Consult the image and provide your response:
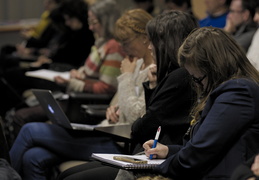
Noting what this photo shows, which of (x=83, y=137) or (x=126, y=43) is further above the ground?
(x=126, y=43)

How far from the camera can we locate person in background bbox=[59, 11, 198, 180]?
2428mm

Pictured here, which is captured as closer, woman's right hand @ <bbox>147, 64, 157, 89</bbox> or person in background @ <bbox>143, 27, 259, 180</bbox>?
person in background @ <bbox>143, 27, 259, 180</bbox>

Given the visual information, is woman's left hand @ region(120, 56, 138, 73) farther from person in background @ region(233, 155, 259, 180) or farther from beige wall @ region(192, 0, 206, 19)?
beige wall @ region(192, 0, 206, 19)

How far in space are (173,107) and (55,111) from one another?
3.04 feet

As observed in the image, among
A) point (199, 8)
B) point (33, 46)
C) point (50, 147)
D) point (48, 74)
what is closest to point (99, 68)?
point (48, 74)

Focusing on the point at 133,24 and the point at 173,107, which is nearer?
the point at 173,107

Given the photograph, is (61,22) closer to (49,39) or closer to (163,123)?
(49,39)

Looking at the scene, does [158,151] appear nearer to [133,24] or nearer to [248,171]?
[248,171]

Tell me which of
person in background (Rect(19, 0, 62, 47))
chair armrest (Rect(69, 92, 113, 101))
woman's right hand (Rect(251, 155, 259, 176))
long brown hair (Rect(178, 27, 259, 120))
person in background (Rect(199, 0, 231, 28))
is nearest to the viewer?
woman's right hand (Rect(251, 155, 259, 176))

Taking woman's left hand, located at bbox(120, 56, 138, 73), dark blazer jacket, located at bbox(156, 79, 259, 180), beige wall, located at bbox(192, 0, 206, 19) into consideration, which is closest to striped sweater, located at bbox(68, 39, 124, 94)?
woman's left hand, located at bbox(120, 56, 138, 73)

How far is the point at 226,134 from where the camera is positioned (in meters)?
1.89

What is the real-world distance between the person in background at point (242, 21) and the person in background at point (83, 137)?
0.91m

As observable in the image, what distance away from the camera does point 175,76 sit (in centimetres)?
244

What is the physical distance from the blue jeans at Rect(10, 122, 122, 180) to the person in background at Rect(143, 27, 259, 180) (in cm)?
100
